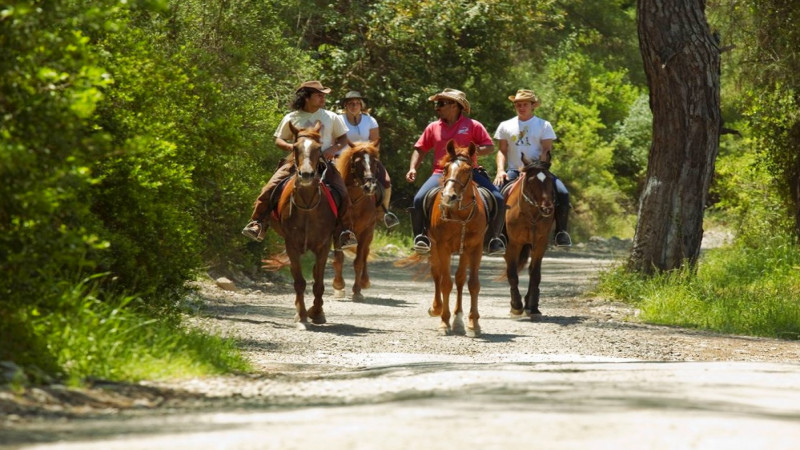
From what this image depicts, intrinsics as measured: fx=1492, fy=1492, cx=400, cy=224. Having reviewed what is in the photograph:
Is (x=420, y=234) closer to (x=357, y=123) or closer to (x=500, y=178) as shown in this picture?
(x=500, y=178)

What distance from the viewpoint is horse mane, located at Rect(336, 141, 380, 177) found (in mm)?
19375

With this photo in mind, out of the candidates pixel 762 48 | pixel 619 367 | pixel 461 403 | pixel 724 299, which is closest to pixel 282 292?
pixel 724 299

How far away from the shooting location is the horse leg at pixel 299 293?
16.7 meters

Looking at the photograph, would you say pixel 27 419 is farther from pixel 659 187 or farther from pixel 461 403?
pixel 659 187

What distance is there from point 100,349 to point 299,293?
668 centimetres

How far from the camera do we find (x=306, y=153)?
16.4 meters

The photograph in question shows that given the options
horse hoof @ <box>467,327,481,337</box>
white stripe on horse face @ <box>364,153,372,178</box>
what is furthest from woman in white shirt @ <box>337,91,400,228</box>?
horse hoof @ <box>467,327,481,337</box>

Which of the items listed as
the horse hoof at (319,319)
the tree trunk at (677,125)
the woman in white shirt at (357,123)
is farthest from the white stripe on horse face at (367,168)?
the tree trunk at (677,125)

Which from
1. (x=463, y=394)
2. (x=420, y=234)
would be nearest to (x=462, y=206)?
(x=420, y=234)

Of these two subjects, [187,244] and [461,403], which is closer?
[461,403]

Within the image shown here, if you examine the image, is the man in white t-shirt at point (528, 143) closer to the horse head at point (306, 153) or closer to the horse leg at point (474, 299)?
the horse leg at point (474, 299)

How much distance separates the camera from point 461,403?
28.7 ft

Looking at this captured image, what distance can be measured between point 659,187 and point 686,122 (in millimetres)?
1009

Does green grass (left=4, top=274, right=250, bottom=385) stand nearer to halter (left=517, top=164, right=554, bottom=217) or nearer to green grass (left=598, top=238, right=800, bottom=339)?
halter (left=517, top=164, right=554, bottom=217)
